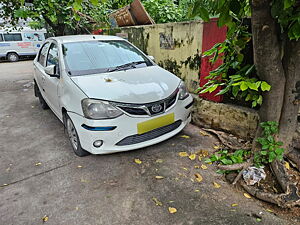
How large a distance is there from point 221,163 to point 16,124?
382 cm

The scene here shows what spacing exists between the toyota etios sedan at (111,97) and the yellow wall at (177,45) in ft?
2.47

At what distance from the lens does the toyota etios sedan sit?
2.49m

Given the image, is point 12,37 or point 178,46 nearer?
point 178,46

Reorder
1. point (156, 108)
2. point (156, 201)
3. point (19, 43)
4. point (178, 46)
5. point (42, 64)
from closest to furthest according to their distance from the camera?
point (156, 201), point (156, 108), point (178, 46), point (42, 64), point (19, 43)

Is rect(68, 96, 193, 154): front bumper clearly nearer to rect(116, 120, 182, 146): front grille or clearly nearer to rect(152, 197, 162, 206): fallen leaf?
rect(116, 120, 182, 146): front grille

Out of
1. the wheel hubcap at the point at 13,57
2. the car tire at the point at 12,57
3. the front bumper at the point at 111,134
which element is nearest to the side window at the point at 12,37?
the car tire at the point at 12,57

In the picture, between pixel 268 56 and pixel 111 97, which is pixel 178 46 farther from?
pixel 268 56

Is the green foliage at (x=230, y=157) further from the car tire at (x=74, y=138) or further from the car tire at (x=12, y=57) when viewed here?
the car tire at (x=12, y=57)

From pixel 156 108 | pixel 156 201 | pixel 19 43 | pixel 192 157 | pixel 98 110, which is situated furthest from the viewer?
pixel 19 43

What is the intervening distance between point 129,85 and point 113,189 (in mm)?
1259

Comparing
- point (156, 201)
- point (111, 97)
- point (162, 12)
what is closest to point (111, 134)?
point (111, 97)

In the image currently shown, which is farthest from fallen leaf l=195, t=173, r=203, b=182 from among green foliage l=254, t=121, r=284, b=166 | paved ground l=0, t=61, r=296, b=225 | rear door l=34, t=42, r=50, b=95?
rear door l=34, t=42, r=50, b=95

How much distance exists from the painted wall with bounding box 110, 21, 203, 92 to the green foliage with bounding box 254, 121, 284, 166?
5.33 feet

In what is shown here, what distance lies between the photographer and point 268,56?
2.01m
